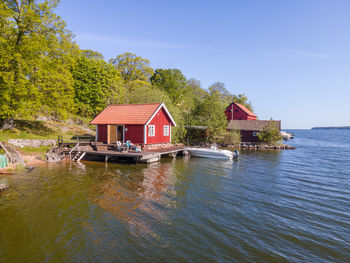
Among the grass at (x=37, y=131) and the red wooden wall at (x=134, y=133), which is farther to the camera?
the red wooden wall at (x=134, y=133)

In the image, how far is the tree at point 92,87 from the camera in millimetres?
41719

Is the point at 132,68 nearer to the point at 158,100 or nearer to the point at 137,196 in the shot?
the point at 158,100

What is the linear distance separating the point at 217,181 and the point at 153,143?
1108 cm

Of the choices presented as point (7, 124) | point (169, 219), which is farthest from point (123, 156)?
point (7, 124)

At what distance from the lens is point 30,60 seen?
75.0 ft

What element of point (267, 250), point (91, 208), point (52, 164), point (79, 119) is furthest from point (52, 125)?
point (267, 250)

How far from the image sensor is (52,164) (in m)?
20.2

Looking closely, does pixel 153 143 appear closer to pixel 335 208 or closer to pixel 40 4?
pixel 335 208

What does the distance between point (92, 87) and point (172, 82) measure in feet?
64.3

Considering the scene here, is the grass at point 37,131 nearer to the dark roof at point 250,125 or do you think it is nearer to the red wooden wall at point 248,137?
the dark roof at point 250,125

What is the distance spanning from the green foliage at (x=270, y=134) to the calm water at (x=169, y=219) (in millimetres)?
25292

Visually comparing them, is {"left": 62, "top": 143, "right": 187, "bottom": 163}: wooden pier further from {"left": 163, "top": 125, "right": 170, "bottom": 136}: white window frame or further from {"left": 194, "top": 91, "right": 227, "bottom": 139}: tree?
{"left": 194, "top": 91, "right": 227, "bottom": 139}: tree

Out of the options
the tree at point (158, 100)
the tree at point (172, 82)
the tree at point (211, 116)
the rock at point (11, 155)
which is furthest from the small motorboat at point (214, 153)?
the tree at point (172, 82)

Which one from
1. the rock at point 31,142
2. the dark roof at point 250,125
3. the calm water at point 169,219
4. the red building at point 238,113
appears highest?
the red building at point 238,113
